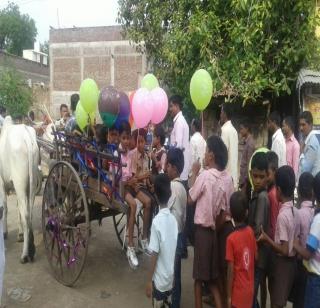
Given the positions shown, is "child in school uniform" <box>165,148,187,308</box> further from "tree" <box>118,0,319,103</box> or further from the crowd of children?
"tree" <box>118,0,319,103</box>

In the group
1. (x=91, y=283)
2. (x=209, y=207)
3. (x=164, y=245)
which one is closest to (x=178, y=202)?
(x=209, y=207)

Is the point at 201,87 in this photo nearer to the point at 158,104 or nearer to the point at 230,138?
the point at 158,104

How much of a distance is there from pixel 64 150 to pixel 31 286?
1542 millimetres

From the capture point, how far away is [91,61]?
2433 cm

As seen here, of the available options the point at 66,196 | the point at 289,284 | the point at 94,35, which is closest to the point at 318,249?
the point at 289,284

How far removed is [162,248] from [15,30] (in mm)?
40542

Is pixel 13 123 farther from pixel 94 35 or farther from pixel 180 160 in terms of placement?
pixel 94 35

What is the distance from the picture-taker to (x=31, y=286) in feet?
14.5

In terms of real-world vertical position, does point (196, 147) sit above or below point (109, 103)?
below

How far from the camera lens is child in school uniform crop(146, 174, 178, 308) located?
313 centimetres

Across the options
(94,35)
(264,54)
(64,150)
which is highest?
(94,35)

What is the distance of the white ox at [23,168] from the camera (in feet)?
16.2

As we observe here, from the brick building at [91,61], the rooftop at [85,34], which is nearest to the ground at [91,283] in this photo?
the brick building at [91,61]

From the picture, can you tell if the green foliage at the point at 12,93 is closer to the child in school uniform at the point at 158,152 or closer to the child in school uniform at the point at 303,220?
the child in school uniform at the point at 158,152
